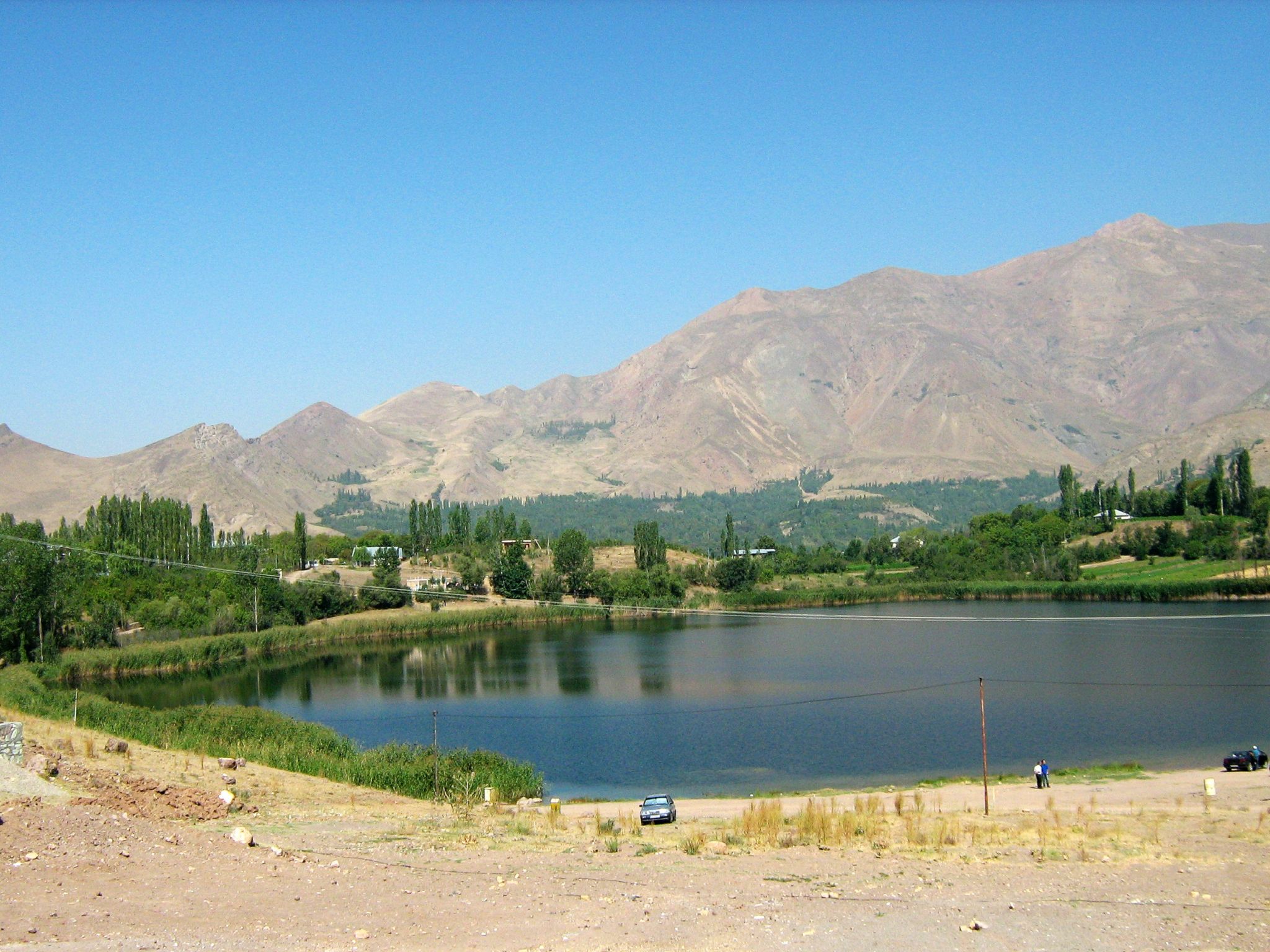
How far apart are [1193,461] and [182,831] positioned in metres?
206

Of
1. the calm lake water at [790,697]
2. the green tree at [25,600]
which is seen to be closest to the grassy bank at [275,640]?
the green tree at [25,600]

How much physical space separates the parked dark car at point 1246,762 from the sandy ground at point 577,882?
743 centimetres

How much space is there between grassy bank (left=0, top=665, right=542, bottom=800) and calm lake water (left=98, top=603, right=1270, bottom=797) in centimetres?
255

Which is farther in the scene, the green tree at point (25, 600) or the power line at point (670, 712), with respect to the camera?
the green tree at point (25, 600)

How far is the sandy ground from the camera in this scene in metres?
11.5

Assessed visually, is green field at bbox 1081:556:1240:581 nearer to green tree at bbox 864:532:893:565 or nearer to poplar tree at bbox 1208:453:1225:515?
poplar tree at bbox 1208:453:1225:515

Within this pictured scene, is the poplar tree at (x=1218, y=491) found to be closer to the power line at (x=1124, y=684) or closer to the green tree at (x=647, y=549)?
the green tree at (x=647, y=549)

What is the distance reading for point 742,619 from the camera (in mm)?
75312

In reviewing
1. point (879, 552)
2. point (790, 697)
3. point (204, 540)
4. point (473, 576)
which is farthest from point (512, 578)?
point (879, 552)

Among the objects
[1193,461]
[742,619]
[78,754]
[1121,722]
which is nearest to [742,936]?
[78,754]

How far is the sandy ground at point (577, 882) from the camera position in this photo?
1154cm

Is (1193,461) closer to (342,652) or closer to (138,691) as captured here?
(342,652)

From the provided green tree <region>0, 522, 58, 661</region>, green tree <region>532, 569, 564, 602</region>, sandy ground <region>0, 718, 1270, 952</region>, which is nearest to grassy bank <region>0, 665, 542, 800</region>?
sandy ground <region>0, 718, 1270, 952</region>

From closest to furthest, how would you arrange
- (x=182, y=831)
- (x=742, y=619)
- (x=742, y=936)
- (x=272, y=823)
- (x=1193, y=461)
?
(x=742, y=936), (x=182, y=831), (x=272, y=823), (x=742, y=619), (x=1193, y=461)
